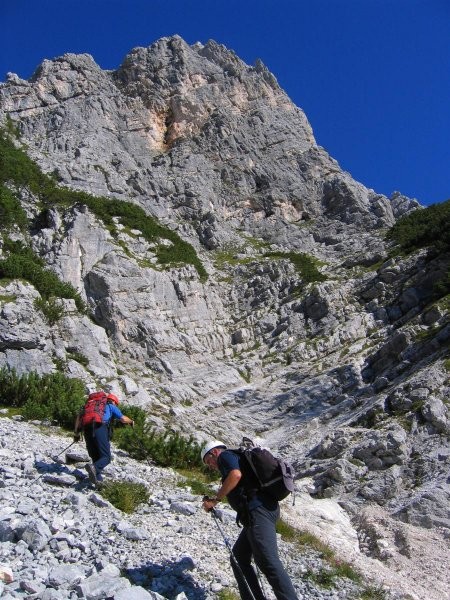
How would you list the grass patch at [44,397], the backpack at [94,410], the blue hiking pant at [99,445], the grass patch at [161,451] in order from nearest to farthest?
the blue hiking pant at [99,445], the backpack at [94,410], the grass patch at [161,451], the grass patch at [44,397]

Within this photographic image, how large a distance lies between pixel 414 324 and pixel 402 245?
14736mm

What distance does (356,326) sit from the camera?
33.2 m

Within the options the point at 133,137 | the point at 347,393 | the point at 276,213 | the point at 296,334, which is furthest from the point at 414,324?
the point at 133,137

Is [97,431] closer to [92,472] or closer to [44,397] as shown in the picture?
[92,472]

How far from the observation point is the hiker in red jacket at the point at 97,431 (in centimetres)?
932

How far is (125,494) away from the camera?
884 cm

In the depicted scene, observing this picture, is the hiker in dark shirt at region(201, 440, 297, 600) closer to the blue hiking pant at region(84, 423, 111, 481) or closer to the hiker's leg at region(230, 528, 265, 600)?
the hiker's leg at region(230, 528, 265, 600)

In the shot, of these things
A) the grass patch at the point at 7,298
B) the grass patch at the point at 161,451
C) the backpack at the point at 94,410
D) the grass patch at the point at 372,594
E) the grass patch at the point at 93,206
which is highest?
the grass patch at the point at 93,206

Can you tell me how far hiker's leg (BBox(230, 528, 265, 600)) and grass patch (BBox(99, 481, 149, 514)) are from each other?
2.81 metres

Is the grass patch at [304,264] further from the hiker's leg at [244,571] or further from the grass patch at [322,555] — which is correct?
the hiker's leg at [244,571]

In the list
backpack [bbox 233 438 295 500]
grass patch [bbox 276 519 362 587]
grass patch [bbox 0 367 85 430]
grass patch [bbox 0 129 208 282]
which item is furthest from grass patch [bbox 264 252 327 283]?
backpack [bbox 233 438 295 500]

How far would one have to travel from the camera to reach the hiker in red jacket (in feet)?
30.6

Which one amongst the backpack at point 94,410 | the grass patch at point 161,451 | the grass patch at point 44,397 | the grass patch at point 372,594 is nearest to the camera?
the grass patch at point 372,594

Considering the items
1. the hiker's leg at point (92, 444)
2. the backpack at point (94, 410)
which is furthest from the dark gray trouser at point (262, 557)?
the backpack at point (94, 410)
